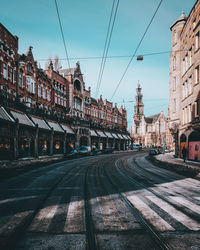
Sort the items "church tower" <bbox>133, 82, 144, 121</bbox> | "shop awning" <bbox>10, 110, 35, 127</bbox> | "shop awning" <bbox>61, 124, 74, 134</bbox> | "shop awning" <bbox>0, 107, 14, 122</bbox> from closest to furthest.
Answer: "shop awning" <bbox>0, 107, 14, 122</bbox> → "shop awning" <bbox>10, 110, 35, 127</bbox> → "shop awning" <bbox>61, 124, 74, 134</bbox> → "church tower" <bbox>133, 82, 144, 121</bbox>

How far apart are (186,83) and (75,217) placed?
83.7 ft

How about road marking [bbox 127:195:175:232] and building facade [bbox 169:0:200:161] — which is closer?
road marking [bbox 127:195:175:232]

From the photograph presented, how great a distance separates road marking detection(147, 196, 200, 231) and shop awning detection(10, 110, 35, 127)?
21.8 metres

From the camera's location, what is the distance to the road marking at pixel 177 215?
4.67 m

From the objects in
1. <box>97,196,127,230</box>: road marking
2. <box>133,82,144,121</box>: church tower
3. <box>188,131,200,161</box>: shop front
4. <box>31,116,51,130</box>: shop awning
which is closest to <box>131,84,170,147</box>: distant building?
<box>133,82,144,121</box>: church tower

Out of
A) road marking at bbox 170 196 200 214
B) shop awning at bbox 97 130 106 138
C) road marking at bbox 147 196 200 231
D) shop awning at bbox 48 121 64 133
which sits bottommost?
road marking at bbox 170 196 200 214

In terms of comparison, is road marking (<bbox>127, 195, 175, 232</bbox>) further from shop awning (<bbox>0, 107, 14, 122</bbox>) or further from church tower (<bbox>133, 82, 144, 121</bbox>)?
church tower (<bbox>133, 82, 144, 121</bbox>)

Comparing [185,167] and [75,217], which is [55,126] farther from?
[75,217]

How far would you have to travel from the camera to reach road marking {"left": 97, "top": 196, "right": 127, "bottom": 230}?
4.60 metres

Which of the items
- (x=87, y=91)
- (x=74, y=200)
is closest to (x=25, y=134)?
(x=74, y=200)

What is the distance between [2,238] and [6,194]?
13.1ft

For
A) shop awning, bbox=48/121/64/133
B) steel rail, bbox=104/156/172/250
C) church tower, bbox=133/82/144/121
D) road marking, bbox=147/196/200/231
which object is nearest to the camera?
steel rail, bbox=104/156/172/250

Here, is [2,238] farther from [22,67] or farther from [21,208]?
[22,67]

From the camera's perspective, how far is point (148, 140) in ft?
396
